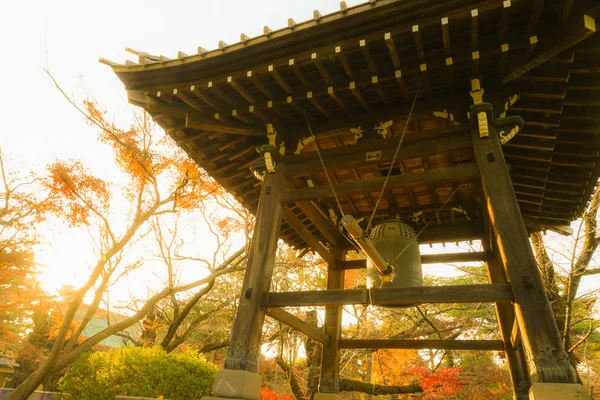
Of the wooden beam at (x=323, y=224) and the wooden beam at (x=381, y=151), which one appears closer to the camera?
the wooden beam at (x=381, y=151)

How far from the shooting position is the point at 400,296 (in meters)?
3.59

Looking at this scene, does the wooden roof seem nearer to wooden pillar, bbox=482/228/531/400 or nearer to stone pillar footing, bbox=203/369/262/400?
wooden pillar, bbox=482/228/531/400

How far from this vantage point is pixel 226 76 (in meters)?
4.36

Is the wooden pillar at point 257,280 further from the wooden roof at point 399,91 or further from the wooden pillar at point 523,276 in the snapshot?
the wooden pillar at point 523,276

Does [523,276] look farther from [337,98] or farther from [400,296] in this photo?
[337,98]

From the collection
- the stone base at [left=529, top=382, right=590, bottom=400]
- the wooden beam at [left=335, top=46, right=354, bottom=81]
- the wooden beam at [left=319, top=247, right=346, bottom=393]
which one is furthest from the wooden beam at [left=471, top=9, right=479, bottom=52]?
the wooden beam at [left=319, top=247, right=346, bottom=393]

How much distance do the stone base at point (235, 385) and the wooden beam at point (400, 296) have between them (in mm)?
776

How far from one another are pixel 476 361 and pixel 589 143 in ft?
50.9

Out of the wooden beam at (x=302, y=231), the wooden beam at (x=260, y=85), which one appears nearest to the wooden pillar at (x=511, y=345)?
the wooden beam at (x=302, y=231)

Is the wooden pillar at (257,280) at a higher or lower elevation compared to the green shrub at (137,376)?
higher

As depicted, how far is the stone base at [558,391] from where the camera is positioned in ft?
8.31

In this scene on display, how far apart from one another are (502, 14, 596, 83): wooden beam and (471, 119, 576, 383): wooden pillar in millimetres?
554

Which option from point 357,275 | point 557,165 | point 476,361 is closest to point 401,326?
point 357,275

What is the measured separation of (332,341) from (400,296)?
9.17 feet
